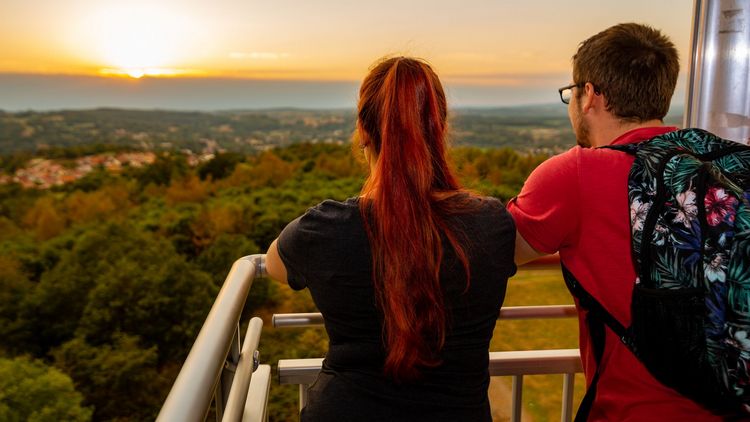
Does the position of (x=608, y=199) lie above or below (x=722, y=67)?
below

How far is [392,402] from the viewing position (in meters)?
0.80

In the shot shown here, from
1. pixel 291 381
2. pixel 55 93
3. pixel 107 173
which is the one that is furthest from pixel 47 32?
pixel 291 381

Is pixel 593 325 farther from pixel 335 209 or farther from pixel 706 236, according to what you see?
pixel 335 209

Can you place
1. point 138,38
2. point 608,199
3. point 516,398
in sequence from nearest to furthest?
point 608,199 → point 516,398 → point 138,38

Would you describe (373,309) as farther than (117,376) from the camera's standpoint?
No

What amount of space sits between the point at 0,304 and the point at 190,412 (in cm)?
1680

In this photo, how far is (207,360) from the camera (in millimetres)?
575

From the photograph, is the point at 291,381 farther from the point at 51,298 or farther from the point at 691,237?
the point at 51,298

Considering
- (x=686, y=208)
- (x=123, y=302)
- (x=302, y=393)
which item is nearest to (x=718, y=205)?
(x=686, y=208)

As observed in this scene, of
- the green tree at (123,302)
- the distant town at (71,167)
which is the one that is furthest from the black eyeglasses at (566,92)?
the distant town at (71,167)

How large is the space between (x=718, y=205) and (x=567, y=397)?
2.21ft

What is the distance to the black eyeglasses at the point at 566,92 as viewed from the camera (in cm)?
102

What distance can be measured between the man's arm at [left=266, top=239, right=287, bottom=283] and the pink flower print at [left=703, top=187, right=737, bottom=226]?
57 centimetres

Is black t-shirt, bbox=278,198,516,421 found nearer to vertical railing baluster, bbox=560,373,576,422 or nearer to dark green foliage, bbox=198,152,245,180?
vertical railing baluster, bbox=560,373,576,422
